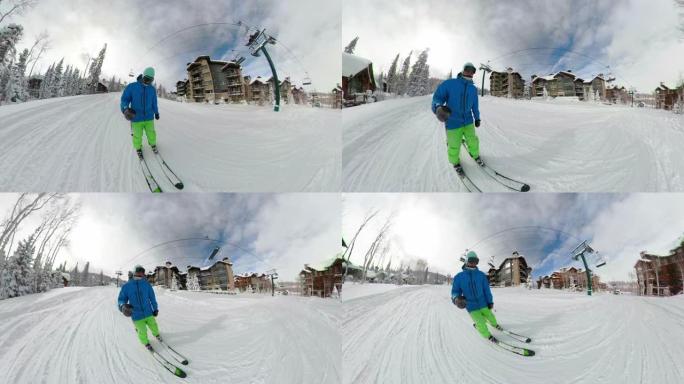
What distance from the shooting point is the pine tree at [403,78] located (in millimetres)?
4293

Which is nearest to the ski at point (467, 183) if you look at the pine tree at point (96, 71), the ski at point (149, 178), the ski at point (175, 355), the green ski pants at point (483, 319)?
the green ski pants at point (483, 319)

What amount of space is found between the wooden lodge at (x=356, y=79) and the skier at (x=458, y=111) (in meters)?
0.86

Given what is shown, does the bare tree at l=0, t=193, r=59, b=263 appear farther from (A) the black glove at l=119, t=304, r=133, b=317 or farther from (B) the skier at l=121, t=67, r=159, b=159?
(A) the black glove at l=119, t=304, r=133, b=317

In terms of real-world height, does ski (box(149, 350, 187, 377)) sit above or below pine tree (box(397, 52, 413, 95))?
below

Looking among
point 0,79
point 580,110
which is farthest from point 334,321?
point 0,79

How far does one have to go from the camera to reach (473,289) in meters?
4.27

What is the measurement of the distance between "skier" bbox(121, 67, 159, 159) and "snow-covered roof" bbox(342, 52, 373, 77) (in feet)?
6.29

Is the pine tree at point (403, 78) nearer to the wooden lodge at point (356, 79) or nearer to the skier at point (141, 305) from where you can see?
the wooden lodge at point (356, 79)

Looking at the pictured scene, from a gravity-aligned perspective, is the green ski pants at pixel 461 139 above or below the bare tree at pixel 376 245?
above

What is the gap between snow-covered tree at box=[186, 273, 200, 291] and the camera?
184 inches

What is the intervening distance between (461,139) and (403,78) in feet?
3.01

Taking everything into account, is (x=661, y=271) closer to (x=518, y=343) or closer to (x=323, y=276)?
(x=518, y=343)

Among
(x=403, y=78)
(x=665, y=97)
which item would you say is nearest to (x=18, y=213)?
(x=403, y=78)

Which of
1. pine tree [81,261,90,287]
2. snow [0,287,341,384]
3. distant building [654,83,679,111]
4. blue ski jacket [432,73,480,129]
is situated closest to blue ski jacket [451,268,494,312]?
snow [0,287,341,384]
